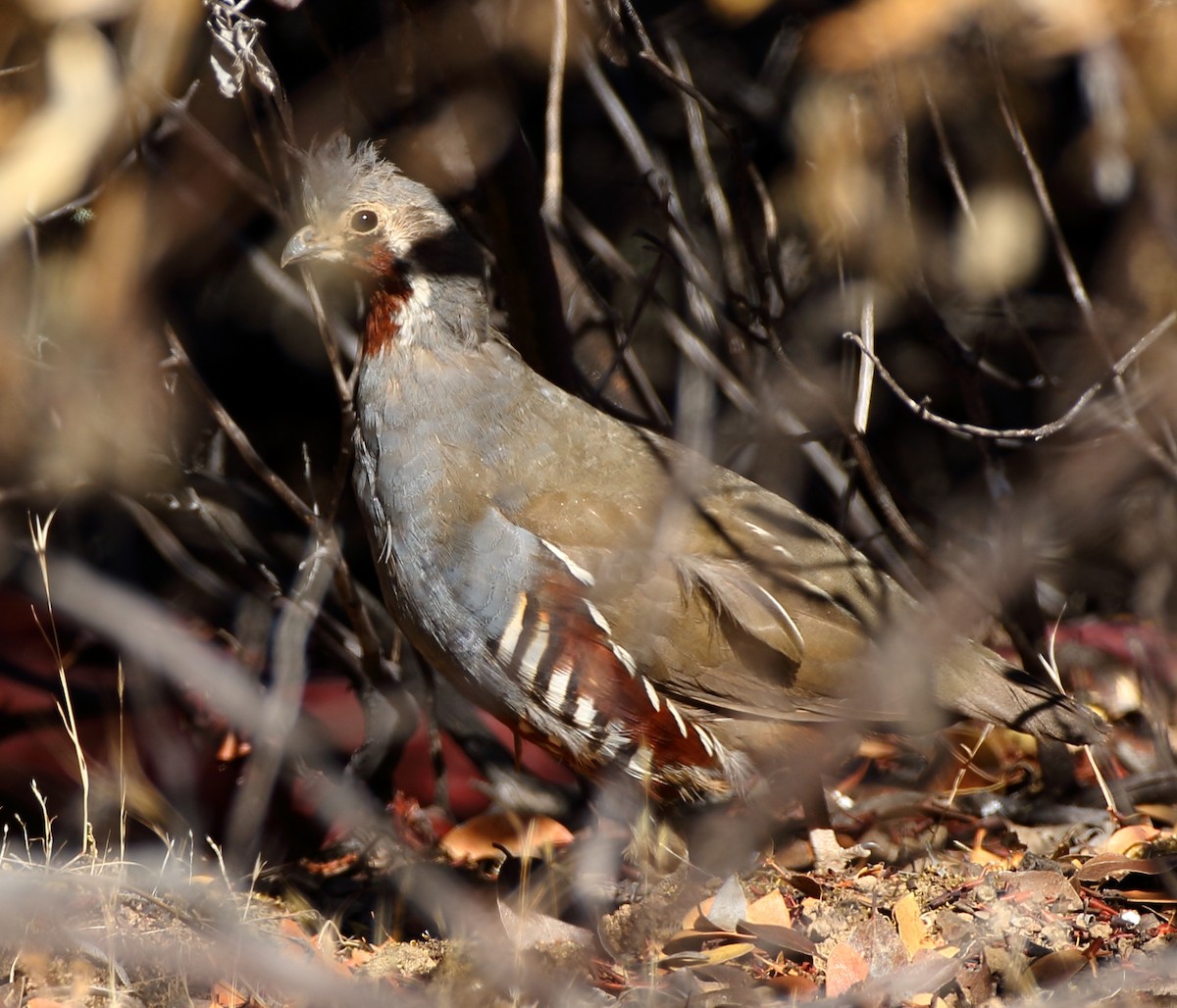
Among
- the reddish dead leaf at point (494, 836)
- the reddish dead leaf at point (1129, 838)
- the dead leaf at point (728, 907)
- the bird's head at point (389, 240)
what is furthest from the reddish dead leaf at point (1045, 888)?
the bird's head at point (389, 240)

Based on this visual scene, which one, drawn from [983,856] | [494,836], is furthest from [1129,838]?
[494,836]

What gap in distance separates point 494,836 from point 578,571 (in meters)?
1.30

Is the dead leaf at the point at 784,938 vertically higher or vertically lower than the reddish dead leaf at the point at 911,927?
higher

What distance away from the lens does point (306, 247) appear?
13.9ft

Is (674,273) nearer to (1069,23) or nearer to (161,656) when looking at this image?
(1069,23)

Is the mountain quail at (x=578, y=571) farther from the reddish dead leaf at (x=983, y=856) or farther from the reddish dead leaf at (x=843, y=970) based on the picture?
the reddish dead leaf at (x=843, y=970)

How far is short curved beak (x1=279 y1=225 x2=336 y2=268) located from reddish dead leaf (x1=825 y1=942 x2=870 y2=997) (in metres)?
2.55

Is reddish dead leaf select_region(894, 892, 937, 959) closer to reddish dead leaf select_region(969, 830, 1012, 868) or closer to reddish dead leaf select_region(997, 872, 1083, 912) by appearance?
reddish dead leaf select_region(997, 872, 1083, 912)

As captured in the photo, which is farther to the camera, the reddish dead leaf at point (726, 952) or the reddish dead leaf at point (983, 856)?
the reddish dead leaf at point (983, 856)

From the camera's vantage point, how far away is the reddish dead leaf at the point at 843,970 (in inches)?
130

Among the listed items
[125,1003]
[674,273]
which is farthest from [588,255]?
[125,1003]

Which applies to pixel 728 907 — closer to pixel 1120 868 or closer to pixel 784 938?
pixel 784 938

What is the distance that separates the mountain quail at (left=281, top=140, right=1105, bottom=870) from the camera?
160 inches

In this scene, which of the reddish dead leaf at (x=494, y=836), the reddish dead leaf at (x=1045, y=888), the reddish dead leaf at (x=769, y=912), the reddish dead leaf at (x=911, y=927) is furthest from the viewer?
the reddish dead leaf at (x=494, y=836)
